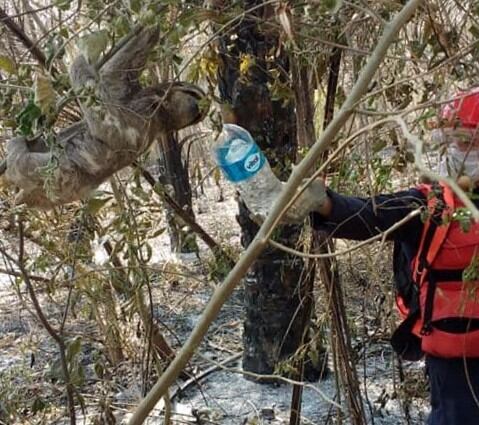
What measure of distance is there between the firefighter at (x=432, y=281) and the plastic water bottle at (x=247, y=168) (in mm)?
132

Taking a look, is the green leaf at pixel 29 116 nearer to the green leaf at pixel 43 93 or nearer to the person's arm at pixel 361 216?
the green leaf at pixel 43 93

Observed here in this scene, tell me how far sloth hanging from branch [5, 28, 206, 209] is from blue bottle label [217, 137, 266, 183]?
0.35 meters

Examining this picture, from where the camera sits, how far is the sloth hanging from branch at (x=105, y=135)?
2.39 meters

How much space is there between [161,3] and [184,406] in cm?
246

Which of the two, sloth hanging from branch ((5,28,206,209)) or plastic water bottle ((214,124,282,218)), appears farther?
sloth hanging from branch ((5,28,206,209))

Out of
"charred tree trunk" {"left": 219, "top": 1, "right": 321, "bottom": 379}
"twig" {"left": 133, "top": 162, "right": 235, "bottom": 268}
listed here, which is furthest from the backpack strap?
"twig" {"left": 133, "top": 162, "right": 235, "bottom": 268}

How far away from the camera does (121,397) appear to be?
12.5ft

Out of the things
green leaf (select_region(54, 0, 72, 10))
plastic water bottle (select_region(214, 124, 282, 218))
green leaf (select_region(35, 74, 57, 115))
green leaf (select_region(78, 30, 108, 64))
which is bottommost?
plastic water bottle (select_region(214, 124, 282, 218))

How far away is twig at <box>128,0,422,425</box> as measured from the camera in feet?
3.95

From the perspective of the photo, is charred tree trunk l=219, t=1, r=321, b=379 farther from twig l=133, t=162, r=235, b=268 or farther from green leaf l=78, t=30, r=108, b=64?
green leaf l=78, t=30, r=108, b=64

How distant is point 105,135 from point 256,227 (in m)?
1.43

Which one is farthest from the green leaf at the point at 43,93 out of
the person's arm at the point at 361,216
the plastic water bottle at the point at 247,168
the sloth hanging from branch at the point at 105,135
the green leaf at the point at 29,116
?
the person's arm at the point at 361,216

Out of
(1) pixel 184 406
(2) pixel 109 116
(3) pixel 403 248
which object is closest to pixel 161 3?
(2) pixel 109 116

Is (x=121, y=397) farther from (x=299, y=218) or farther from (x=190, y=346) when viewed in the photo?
(x=190, y=346)
